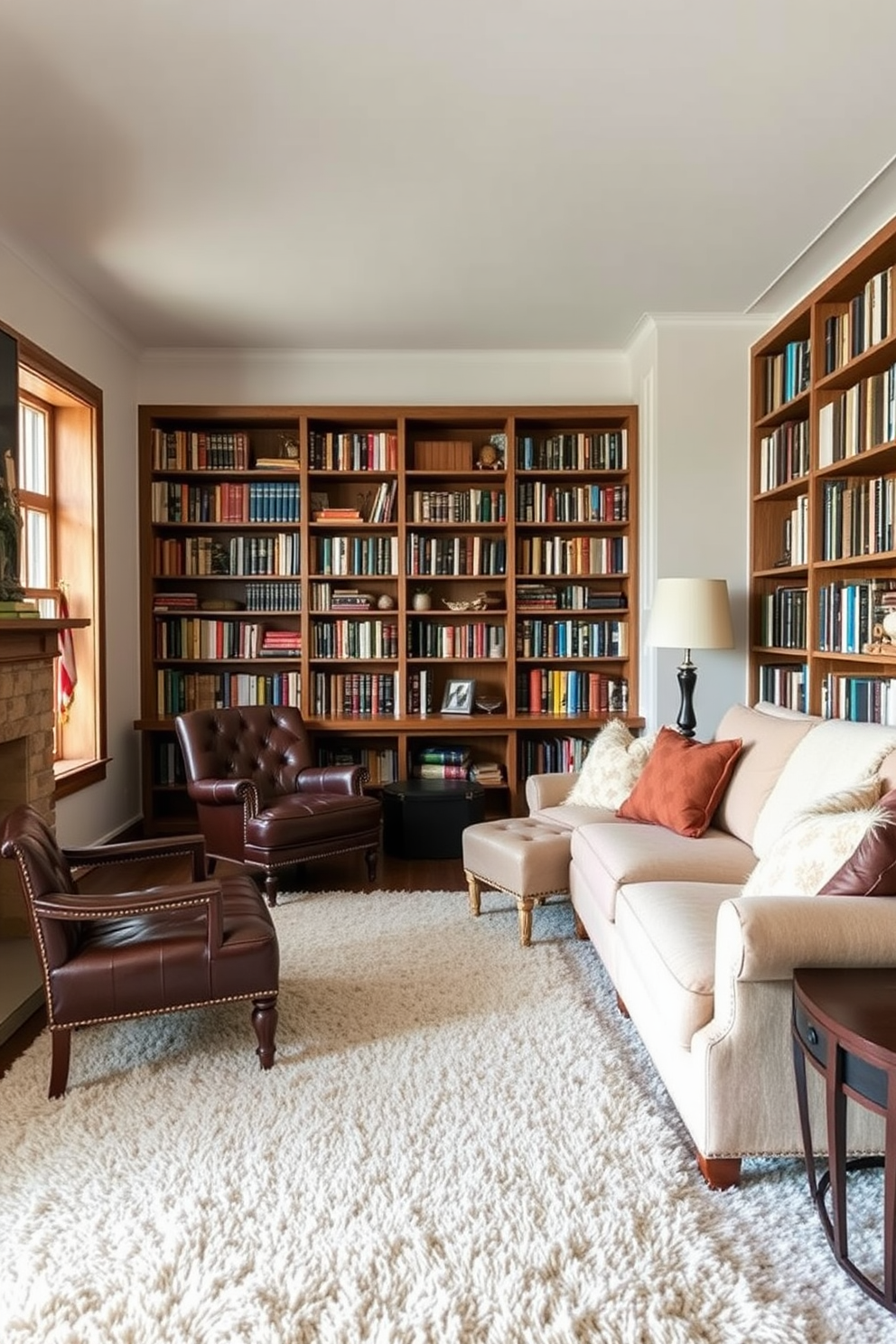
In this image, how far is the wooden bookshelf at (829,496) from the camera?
11.7ft

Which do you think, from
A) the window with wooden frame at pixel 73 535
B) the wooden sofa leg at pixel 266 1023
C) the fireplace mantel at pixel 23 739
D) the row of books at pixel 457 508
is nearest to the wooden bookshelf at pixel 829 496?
the row of books at pixel 457 508

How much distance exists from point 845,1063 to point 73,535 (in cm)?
431

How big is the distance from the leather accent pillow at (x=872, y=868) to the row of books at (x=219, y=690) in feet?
12.7

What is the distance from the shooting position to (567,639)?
18.1 feet

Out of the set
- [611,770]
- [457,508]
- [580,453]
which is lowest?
[611,770]

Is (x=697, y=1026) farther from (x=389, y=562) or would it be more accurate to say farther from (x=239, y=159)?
(x=389, y=562)

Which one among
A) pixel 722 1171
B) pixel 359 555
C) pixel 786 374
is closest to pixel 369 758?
pixel 359 555

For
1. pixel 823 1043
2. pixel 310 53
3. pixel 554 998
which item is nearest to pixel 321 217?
pixel 310 53

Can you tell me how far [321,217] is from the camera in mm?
3566

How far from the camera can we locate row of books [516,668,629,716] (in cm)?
548

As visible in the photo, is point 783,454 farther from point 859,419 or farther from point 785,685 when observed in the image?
point 785,685

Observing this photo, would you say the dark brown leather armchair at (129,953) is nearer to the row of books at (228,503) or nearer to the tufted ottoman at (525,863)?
the tufted ottoman at (525,863)

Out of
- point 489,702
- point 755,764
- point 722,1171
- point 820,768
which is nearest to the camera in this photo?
point 722,1171

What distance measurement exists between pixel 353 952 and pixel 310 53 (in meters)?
2.97
